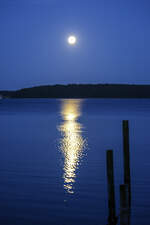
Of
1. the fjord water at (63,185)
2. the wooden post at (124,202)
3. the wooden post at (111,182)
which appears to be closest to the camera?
the wooden post at (124,202)

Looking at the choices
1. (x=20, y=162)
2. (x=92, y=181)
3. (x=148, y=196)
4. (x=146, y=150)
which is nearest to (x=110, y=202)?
(x=148, y=196)

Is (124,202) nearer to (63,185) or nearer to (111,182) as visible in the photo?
(111,182)

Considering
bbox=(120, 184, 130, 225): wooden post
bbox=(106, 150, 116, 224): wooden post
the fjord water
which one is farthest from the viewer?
the fjord water

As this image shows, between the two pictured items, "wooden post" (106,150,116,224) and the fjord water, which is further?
the fjord water

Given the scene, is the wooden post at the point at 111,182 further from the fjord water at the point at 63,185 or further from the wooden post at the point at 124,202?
the fjord water at the point at 63,185

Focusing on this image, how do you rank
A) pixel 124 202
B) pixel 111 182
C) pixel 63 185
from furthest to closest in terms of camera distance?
1. pixel 63 185
2. pixel 111 182
3. pixel 124 202

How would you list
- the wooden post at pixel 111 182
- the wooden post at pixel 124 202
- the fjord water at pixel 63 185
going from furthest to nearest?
the fjord water at pixel 63 185 < the wooden post at pixel 111 182 < the wooden post at pixel 124 202

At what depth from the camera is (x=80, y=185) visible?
655 inches

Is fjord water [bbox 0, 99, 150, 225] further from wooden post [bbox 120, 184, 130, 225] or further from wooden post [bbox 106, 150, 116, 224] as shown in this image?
wooden post [bbox 120, 184, 130, 225]

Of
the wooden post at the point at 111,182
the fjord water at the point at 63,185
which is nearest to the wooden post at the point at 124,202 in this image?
the wooden post at the point at 111,182

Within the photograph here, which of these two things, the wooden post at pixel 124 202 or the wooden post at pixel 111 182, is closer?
the wooden post at pixel 124 202

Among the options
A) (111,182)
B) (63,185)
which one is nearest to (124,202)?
(111,182)

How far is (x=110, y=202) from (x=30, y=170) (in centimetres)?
1008

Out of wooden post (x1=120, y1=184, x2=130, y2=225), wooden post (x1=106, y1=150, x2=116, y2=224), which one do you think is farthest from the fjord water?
wooden post (x1=120, y1=184, x2=130, y2=225)
